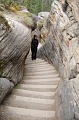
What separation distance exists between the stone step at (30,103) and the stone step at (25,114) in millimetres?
306

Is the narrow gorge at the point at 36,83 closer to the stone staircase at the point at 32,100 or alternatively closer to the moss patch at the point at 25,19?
the stone staircase at the point at 32,100

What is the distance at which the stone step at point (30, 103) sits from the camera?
23.4 ft

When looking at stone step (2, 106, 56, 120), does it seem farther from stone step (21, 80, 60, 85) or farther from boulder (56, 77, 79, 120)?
stone step (21, 80, 60, 85)

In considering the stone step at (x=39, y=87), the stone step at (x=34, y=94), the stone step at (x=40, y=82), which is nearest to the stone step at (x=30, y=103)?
the stone step at (x=34, y=94)

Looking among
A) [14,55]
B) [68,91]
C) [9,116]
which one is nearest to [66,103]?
[68,91]

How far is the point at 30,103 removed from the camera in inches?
289

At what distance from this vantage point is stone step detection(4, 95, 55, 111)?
281 inches

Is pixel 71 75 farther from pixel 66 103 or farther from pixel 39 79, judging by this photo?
pixel 39 79

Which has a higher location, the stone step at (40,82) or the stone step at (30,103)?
the stone step at (40,82)

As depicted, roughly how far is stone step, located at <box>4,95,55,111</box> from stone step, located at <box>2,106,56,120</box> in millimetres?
306

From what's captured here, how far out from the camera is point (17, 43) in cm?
827

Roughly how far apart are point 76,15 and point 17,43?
2771 mm

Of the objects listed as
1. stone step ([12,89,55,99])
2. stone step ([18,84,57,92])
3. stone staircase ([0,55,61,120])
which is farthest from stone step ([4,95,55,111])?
stone step ([18,84,57,92])

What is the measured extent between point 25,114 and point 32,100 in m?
1.01
